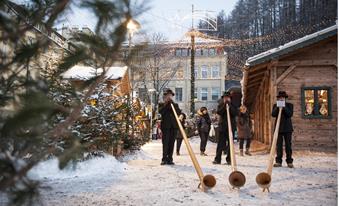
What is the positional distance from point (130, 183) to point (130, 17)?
451 centimetres

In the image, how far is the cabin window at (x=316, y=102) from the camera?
490 inches

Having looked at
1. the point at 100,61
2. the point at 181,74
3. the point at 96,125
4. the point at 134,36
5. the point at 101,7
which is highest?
the point at 181,74

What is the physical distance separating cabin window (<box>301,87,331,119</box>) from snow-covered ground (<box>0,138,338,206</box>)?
4.47 m

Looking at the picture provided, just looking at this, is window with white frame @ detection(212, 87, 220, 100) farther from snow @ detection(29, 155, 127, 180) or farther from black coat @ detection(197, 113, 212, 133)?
snow @ detection(29, 155, 127, 180)

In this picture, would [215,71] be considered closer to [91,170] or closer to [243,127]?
[243,127]

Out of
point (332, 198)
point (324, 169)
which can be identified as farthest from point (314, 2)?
point (332, 198)

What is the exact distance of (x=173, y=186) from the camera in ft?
19.4

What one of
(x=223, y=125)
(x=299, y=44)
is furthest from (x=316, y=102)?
→ (x=223, y=125)

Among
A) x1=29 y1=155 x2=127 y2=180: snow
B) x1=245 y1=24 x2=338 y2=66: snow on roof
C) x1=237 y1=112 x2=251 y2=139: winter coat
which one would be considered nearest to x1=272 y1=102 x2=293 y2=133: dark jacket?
x1=237 y1=112 x2=251 y2=139: winter coat

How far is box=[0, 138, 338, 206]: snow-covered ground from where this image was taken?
492 centimetres

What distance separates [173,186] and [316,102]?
834cm

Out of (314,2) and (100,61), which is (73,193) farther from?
(314,2)

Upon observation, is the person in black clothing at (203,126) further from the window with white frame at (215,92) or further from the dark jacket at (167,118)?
the window with white frame at (215,92)

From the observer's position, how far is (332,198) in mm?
5059
